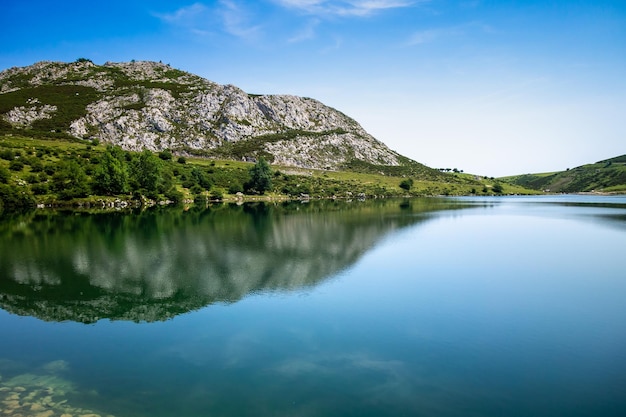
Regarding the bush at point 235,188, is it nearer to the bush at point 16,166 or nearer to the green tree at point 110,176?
the green tree at point 110,176

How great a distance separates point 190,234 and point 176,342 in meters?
34.7

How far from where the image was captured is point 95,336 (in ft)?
58.6

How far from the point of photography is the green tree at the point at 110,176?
324ft

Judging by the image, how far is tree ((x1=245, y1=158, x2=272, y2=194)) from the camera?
13575 cm

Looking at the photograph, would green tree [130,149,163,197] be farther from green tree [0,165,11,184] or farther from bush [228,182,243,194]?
green tree [0,165,11,184]

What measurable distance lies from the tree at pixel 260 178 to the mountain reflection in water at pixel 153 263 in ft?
253

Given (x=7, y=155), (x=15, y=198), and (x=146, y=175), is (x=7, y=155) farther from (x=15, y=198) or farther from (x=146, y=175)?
(x=146, y=175)

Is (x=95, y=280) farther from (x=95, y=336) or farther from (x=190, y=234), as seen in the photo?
(x=190, y=234)

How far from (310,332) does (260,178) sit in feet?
396

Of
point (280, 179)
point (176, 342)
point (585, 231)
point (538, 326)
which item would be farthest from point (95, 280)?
point (280, 179)

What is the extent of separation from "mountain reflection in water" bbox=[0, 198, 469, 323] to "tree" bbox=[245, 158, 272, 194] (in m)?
77.0

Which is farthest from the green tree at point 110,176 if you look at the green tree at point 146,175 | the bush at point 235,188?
the bush at point 235,188

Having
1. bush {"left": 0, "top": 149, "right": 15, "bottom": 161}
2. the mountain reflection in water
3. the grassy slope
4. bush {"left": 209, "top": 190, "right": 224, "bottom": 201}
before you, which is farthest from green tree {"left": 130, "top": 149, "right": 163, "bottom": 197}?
the mountain reflection in water

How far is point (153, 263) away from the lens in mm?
33156
